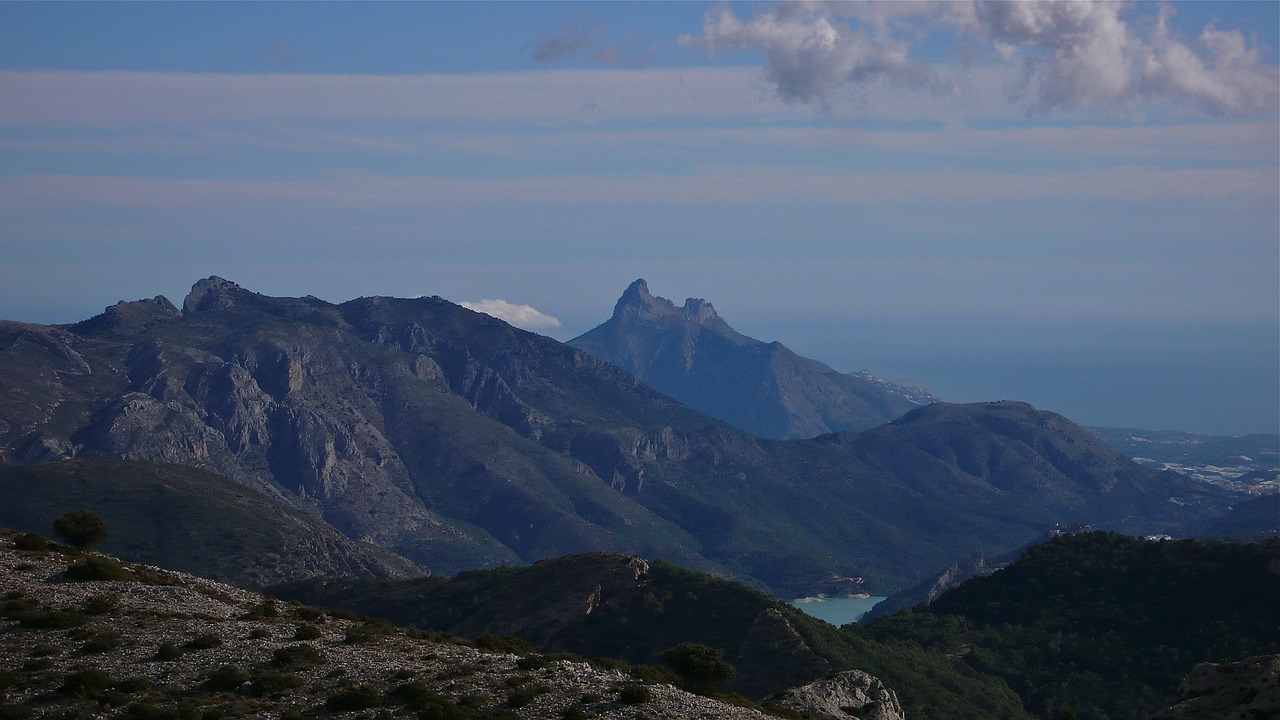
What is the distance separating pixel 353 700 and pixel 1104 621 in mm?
99159

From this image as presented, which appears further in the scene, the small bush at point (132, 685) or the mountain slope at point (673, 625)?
the mountain slope at point (673, 625)

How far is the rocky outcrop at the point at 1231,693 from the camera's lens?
55062 mm

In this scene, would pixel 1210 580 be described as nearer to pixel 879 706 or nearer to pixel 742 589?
pixel 742 589

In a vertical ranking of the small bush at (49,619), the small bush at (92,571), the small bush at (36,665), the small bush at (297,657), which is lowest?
the small bush at (297,657)

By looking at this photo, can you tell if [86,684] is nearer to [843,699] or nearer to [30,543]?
[30,543]

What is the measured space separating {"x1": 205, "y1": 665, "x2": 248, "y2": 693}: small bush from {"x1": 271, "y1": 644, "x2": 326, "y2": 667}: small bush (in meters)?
2.07

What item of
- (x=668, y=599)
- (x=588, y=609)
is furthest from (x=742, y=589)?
(x=588, y=609)

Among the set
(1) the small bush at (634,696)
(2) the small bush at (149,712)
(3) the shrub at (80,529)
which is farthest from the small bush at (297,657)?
(3) the shrub at (80,529)

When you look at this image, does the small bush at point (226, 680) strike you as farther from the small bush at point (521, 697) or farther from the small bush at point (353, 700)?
the small bush at point (521, 697)

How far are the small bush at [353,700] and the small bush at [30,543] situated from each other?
2420cm

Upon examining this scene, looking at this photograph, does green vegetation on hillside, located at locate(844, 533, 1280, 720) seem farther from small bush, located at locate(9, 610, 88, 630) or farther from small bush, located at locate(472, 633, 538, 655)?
small bush, located at locate(9, 610, 88, 630)

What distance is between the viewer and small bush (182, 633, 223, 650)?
50.7 metres

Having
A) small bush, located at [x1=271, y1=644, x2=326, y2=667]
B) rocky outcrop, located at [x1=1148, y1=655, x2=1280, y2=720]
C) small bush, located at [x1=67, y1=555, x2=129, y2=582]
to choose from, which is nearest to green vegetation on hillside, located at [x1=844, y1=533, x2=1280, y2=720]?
rocky outcrop, located at [x1=1148, y1=655, x2=1280, y2=720]

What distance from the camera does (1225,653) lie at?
11069cm
